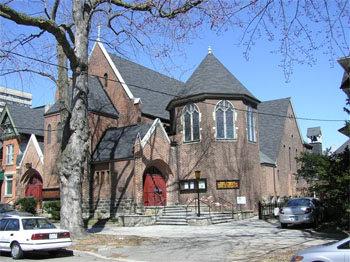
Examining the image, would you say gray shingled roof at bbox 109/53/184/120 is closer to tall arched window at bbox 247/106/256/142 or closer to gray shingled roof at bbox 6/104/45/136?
tall arched window at bbox 247/106/256/142

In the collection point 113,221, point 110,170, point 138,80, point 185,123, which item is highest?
point 138,80

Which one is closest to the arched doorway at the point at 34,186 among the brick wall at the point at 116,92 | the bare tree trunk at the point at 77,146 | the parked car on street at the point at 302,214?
the brick wall at the point at 116,92

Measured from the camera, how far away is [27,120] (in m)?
39.2

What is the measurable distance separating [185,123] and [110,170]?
6.76 m

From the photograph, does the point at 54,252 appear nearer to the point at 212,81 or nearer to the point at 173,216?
the point at 173,216

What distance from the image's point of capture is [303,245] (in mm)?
12727

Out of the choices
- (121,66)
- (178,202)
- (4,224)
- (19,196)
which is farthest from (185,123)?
(4,224)

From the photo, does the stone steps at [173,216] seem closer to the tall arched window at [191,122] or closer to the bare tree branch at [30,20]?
the tall arched window at [191,122]

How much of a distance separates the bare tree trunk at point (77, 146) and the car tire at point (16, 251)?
4160 mm

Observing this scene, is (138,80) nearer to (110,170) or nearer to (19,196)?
(110,170)

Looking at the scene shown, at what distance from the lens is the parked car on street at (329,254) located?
6.86 meters

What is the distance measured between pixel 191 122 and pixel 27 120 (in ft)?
62.7

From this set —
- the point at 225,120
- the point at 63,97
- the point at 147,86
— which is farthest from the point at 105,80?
the point at 63,97

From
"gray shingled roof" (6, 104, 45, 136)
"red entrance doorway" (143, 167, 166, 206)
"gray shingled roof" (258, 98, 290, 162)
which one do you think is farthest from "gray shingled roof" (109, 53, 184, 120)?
"gray shingled roof" (6, 104, 45, 136)
